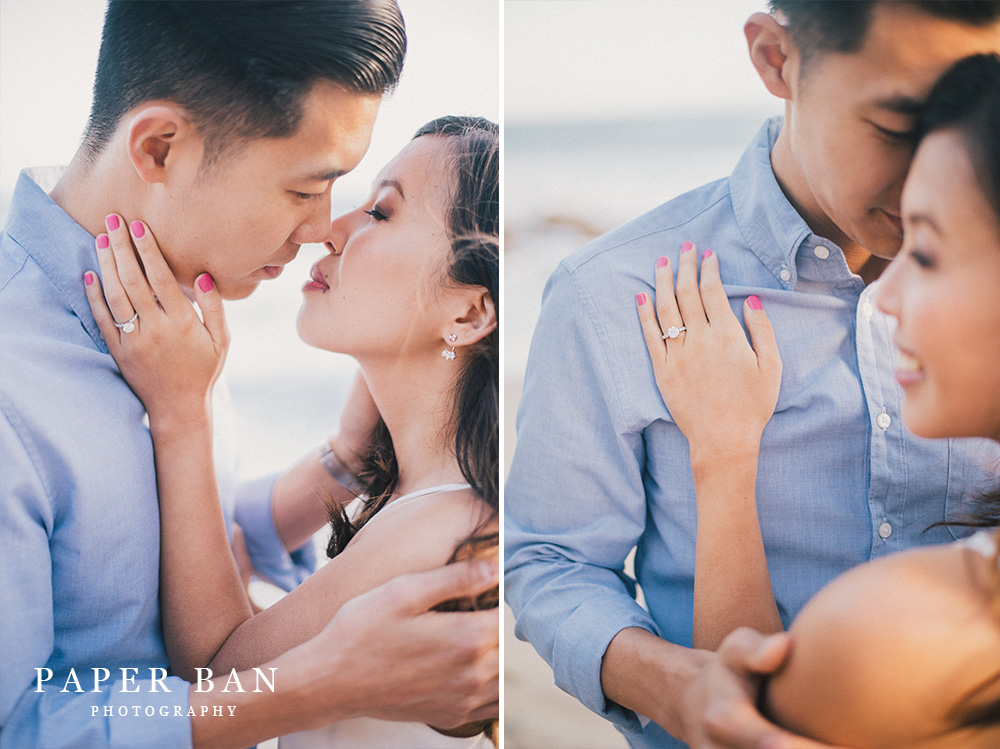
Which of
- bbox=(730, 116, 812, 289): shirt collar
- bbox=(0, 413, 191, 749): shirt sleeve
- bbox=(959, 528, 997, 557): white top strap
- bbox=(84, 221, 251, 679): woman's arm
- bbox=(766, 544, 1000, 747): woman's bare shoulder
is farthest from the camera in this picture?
bbox=(730, 116, 812, 289): shirt collar

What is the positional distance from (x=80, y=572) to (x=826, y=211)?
5.30 ft

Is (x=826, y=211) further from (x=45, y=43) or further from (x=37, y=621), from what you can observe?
(x=37, y=621)

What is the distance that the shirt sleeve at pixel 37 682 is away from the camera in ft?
4.52

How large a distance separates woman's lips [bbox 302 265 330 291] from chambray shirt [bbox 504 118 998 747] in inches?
18.5

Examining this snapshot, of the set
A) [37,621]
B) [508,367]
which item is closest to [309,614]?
[37,621]

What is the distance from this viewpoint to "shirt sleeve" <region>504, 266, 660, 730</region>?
62.7 inches

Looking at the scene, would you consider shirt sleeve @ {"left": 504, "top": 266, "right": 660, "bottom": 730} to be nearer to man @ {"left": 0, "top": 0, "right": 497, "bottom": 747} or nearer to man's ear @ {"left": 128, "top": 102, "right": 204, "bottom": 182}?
man @ {"left": 0, "top": 0, "right": 497, "bottom": 747}

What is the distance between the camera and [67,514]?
143 cm

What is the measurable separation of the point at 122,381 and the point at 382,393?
0.50m

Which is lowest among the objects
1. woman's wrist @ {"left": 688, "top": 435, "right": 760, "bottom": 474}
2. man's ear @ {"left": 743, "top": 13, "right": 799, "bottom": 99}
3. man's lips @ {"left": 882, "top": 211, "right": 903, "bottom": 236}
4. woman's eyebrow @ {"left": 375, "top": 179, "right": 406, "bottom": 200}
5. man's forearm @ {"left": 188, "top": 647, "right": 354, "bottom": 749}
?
man's forearm @ {"left": 188, "top": 647, "right": 354, "bottom": 749}

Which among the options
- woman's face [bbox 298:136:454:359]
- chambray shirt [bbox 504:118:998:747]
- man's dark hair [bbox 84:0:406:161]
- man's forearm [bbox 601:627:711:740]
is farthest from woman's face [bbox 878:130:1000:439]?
man's dark hair [bbox 84:0:406:161]

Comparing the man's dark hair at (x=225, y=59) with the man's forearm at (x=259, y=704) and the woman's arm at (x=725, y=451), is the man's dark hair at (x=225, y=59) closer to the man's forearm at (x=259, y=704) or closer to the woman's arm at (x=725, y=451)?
the woman's arm at (x=725, y=451)

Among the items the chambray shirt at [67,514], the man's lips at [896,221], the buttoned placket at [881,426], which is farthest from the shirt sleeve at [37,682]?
the man's lips at [896,221]

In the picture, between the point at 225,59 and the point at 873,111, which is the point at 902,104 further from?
the point at 225,59
